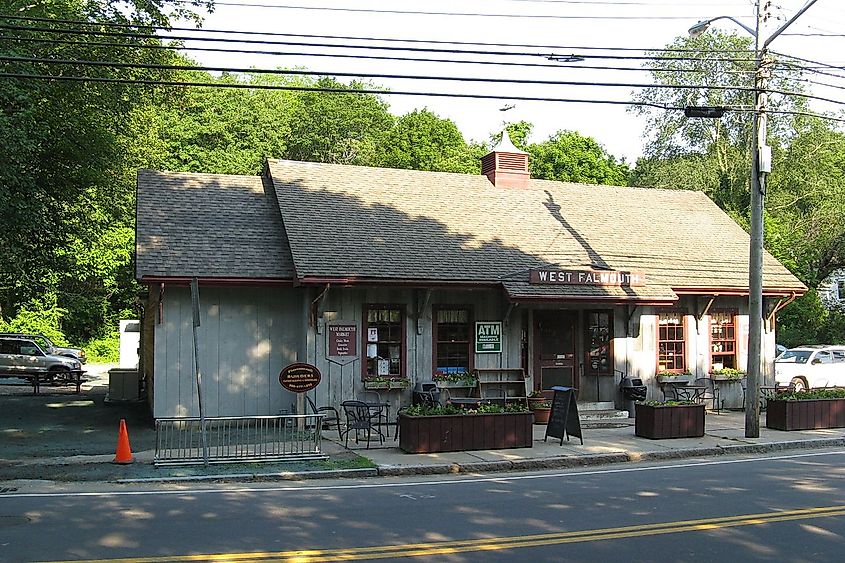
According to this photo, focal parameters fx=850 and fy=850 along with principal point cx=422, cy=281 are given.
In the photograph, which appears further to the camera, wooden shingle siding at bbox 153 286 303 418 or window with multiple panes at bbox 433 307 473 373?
window with multiple panes at bbox 433 307 473 373

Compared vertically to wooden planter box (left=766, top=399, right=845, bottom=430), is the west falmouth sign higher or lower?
higher

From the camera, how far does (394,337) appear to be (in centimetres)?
1903

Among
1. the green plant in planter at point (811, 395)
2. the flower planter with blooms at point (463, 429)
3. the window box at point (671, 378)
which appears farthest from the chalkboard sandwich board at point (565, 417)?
the window box at point (671, 378)

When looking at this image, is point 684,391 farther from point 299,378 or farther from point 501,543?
point 501,543

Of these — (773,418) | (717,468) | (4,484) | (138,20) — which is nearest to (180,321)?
(4,484)

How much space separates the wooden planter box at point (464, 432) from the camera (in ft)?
48.4

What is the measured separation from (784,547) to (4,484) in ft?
33.6

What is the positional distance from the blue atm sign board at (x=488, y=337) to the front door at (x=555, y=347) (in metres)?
1.09

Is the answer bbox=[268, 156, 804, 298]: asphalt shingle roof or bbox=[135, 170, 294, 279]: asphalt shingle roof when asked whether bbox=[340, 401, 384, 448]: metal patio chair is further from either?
bbox=[135, 170, 294, 279]: asphalt shingle roof

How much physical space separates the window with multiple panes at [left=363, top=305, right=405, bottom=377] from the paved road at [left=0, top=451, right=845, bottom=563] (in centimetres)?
611

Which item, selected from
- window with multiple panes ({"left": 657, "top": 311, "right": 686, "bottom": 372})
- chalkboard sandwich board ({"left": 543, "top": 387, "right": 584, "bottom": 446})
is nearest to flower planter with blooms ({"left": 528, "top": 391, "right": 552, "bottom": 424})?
chalkboard sandwich board ({"left": 543, "top": 387, "right": 584, "bottom": 446})

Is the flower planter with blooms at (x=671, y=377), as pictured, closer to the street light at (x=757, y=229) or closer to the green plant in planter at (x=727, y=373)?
the green plant in planter at (x=727, y=373)

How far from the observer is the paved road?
802 cm

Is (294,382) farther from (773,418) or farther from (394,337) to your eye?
(773,418)
